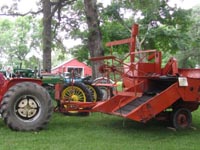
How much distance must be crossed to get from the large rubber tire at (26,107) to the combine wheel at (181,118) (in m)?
2.48

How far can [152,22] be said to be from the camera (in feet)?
97.2

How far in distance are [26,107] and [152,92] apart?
2.54m

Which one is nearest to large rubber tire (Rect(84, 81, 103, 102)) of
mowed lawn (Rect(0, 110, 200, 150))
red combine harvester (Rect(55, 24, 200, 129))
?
mowed lawn (Rect(0, 110, 200, 150))

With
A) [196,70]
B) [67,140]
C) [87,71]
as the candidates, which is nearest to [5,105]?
[67,140]

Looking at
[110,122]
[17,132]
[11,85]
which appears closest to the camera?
[17,132]

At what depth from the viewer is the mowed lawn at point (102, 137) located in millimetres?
6098

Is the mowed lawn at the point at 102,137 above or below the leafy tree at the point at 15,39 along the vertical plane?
below

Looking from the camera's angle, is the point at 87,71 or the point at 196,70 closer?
the point at 196,70

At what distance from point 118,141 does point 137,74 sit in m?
1.82

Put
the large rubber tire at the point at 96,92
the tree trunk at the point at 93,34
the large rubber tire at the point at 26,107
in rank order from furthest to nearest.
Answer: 1. the tree trunk at the point at 93,34
2. the large rubber tire at the point at 96,92
3. the large rubber tire at the point at 26,107

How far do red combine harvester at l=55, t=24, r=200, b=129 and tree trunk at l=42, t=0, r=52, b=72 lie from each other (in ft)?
→ 38.2

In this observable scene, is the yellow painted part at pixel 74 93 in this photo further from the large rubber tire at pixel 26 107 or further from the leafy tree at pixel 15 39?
the leafy tree at pixel 15 39

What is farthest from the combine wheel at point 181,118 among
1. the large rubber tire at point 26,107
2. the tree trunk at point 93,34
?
the tree trunk at point 93,34

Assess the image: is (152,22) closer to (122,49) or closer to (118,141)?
(122,49)
